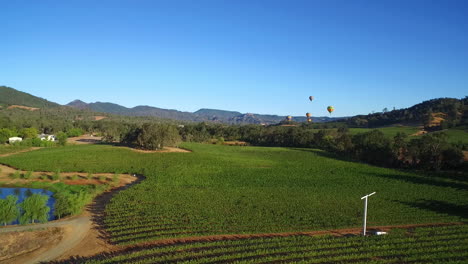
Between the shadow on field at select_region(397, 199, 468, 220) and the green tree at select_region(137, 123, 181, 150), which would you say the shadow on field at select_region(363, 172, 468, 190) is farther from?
the green tree at select_region(137, 123, 181, 150)

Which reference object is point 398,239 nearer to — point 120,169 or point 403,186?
point 403,186

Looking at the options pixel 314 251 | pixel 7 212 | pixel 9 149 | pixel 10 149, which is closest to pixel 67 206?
pixel 7 212

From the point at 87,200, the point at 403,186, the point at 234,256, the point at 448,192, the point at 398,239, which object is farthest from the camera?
the point at 403,186

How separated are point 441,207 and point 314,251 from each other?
77.6 feet

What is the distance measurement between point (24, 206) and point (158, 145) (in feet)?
180

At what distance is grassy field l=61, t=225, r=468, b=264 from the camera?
1920 centimetres

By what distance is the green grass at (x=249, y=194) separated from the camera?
90.8 feet

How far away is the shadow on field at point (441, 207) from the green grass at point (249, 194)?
0.11 m

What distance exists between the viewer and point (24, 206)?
1146 inches

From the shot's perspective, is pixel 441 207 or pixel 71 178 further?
pixel 71 178

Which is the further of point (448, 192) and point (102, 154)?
point (102, 154)

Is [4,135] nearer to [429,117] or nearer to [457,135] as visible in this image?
[457,135]

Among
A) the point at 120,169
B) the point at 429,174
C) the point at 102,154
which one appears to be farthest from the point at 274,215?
the point at 102,154

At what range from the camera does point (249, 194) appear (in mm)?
40625
